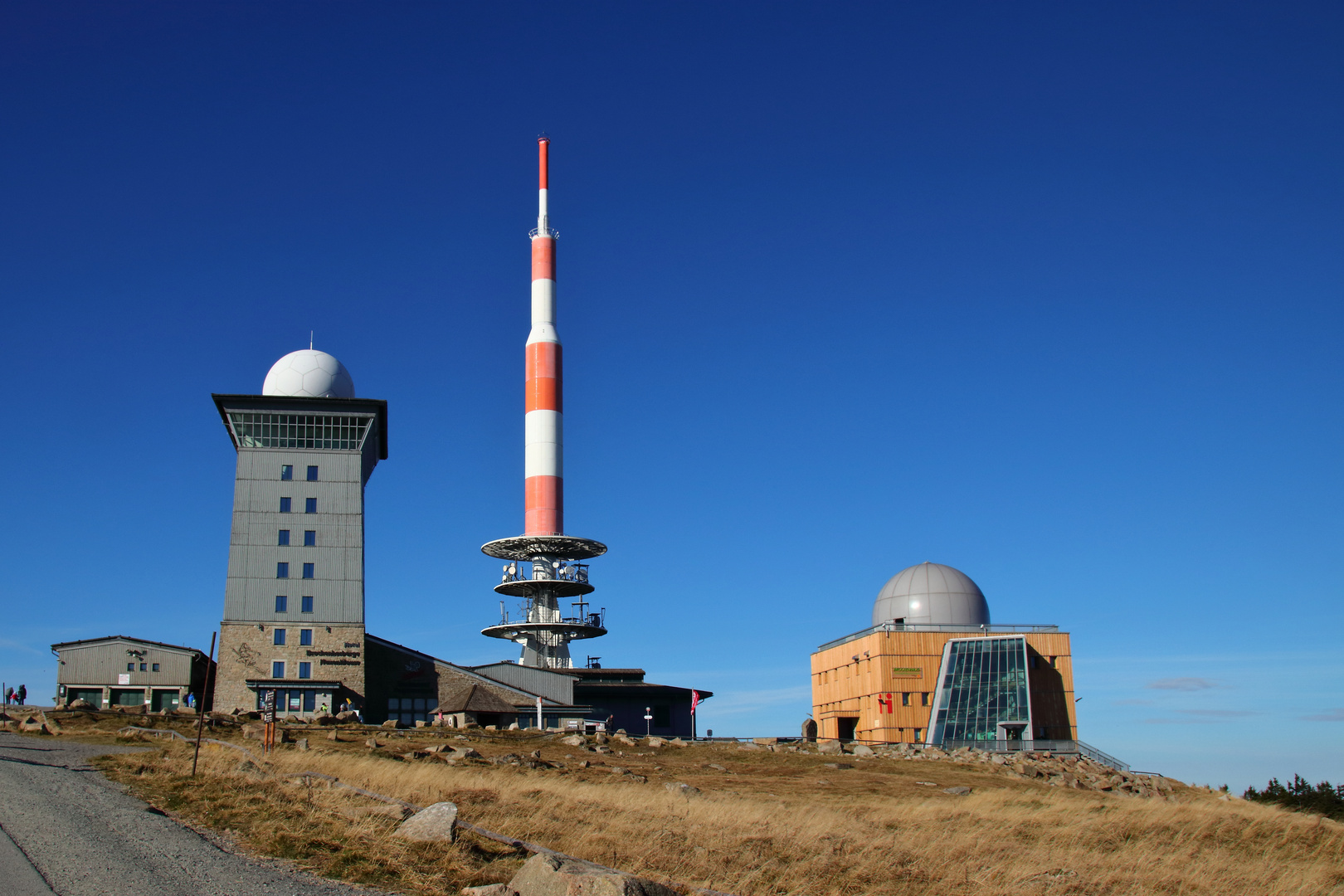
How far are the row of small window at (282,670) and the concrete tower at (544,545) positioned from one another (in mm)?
16590

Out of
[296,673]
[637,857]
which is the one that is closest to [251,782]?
[637,857]

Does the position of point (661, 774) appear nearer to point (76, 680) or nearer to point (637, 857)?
point (637, 857)

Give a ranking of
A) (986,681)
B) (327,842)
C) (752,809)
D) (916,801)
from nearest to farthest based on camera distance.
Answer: (327,842) → (752,809) → (916,801) → (986,681)

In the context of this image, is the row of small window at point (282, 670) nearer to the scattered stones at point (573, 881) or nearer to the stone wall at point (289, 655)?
the stone wall at point (289, 655)

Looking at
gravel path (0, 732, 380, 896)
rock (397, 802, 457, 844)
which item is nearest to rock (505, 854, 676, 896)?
gravel path (0, 732, 380, 896)

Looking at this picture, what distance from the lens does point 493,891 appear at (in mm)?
12953

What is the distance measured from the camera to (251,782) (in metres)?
22.1

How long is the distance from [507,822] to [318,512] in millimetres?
49331

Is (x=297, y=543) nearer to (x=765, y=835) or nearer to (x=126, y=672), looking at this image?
(x=126, y=672)

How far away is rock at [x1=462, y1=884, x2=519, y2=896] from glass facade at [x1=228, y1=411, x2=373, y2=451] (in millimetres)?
55820

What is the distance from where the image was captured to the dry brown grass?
15688 mm

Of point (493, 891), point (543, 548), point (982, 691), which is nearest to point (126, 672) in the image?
point (543, 548)

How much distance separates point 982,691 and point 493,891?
162 ft

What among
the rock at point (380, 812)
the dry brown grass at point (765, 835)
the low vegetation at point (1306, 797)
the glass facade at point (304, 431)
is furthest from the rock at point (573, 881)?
the glass facade at point (304, 431)
